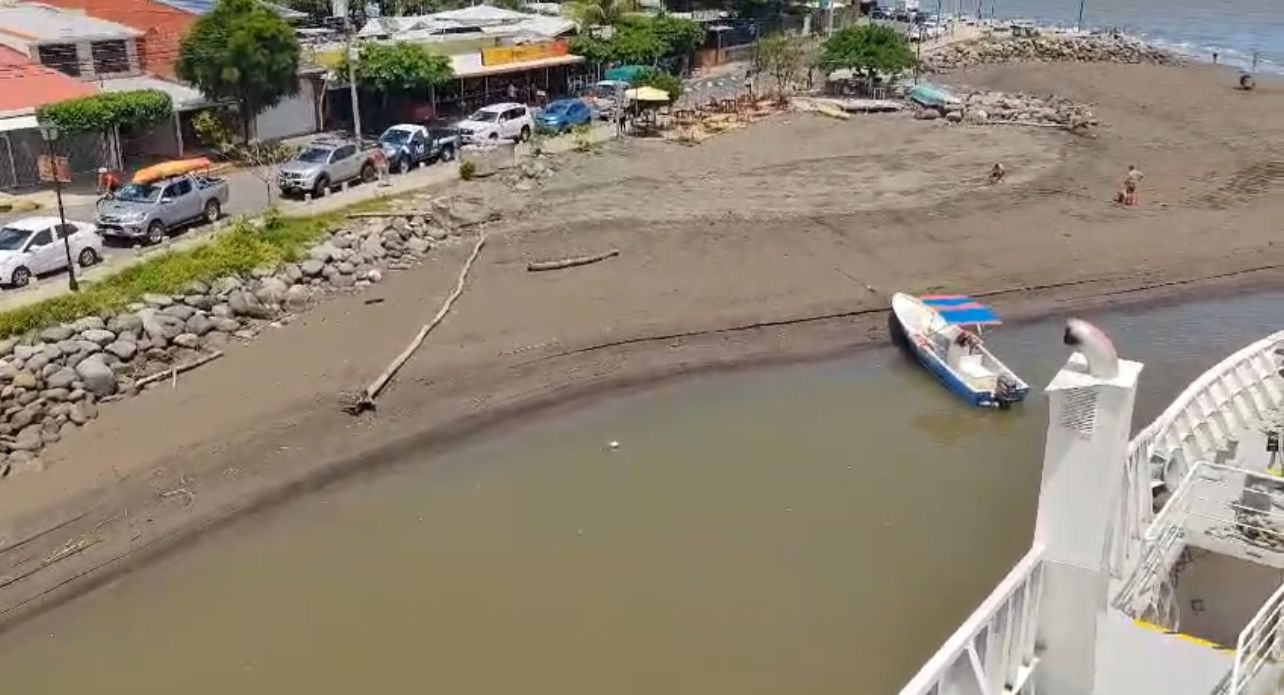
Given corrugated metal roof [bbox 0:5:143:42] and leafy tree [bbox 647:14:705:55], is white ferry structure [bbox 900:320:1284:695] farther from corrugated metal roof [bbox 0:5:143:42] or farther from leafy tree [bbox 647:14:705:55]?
leafy tree [bbox 647:14:705:55]

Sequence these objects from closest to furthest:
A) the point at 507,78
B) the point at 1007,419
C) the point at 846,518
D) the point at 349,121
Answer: the point at 846,518 → the point at 1007,419 → the point at 349,121 → the point at 507,78

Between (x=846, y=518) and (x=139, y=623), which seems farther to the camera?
(x=846, y=518)

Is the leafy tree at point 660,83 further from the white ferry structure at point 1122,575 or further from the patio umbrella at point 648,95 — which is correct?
the white ferry structure at point 1122,575

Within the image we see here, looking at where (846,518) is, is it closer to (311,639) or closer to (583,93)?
(311,639)

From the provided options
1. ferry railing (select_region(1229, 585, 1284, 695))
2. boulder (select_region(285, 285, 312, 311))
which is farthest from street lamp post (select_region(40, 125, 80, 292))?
ferry railing (select_region(1229, 585, 1284, 695))

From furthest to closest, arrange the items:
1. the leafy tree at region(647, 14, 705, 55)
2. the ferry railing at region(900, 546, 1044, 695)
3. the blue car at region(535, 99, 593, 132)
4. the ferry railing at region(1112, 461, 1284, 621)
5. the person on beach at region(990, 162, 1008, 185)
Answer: the leafy tree at region(647, 14, 705, 55), the blue car at region(535, 99, 593, 132), the person on beach at region(990, 162, 1008, 185), the ferry railing at region(1112, 461, 1284, 621), the ferry railing at region(900, 546, 1044, 695)

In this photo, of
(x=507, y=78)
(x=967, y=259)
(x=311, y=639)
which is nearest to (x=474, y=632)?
(x=311, y=639)

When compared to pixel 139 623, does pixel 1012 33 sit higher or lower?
higher

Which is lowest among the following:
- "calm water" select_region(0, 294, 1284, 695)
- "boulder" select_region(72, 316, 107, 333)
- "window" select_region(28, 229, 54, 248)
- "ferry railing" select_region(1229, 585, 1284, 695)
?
"calm water" select_region(0, 294, 1284, 695)
